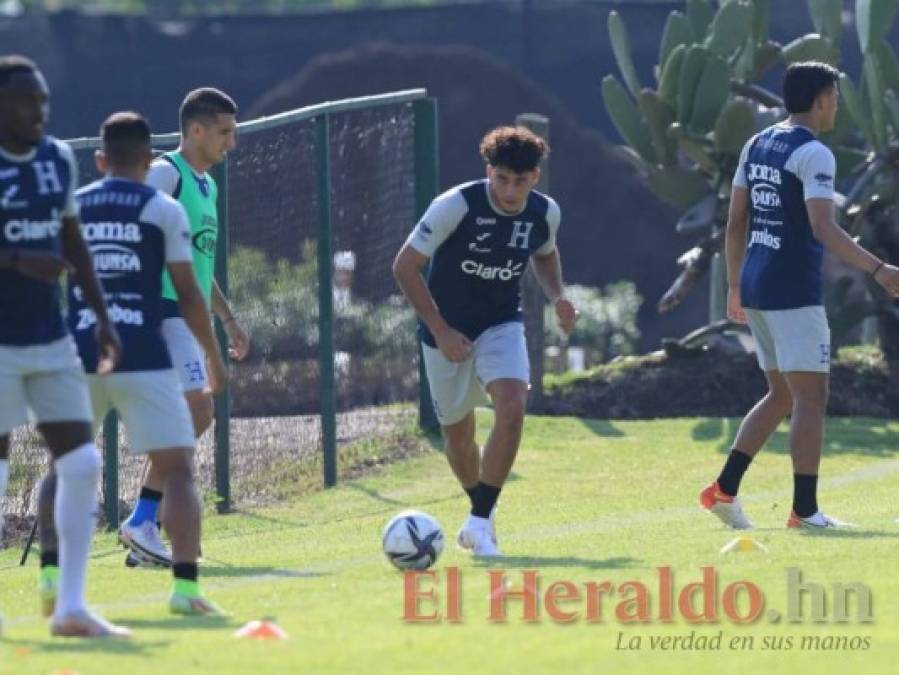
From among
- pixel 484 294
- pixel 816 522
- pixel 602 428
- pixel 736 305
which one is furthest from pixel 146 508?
pixel 602 428

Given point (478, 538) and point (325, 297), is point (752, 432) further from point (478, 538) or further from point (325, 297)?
point (325, 297)

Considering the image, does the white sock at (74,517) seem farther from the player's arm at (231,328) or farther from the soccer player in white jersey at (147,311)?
the player's arm at (231,328)

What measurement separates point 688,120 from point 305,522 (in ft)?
19.3

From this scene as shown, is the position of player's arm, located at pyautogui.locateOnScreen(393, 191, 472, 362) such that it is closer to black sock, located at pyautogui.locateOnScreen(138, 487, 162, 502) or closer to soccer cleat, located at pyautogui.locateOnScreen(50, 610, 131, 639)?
black sock, located at pyautogui.locateOnScreen(138, 487, 162, 502)

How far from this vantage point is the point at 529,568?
29.7 ft

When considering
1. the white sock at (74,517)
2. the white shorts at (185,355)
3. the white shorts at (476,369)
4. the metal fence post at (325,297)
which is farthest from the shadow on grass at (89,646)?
the metal fence post at (325,297)

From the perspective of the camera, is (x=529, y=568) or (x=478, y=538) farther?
(x=478, y=538)

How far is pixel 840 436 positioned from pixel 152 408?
344 inches

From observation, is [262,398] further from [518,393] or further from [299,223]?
[518,393]

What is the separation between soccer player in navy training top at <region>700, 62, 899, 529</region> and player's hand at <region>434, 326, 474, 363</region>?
4.98 feet

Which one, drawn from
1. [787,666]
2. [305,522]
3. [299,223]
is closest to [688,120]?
[299,223]

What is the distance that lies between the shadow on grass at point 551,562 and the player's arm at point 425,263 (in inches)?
37.4

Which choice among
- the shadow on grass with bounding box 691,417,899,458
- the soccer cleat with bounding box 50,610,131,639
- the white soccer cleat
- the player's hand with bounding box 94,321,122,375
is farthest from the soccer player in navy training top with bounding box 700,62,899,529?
the shadow on grass with bounding box 691,417,899,458

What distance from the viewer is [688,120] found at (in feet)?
56.1
